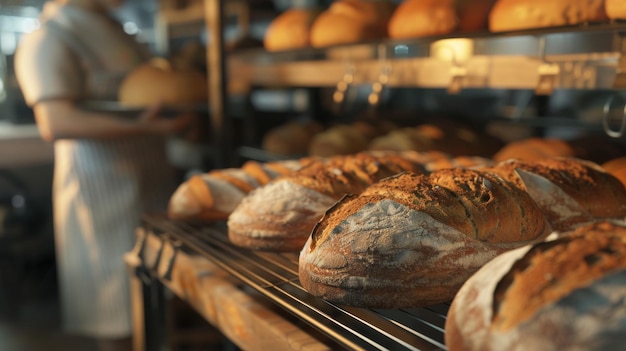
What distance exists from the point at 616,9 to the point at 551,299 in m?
0.84

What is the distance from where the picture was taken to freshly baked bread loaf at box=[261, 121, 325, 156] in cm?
229

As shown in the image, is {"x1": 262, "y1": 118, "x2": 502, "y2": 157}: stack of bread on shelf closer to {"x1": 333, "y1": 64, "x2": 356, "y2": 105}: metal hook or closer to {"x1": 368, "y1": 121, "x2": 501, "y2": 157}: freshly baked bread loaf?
{"x1": 368, "y1": 121, "x2": 501, "y2": 157}: freshly baked bread loaf

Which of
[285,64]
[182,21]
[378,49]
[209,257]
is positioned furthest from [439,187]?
[182,21]

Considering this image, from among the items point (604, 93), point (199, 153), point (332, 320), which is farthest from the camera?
point (199, 153)

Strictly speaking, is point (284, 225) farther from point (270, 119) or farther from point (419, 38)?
point (270, 119)

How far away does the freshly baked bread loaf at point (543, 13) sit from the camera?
Result: 1.28 meters

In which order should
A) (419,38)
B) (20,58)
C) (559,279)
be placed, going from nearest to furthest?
(559,279) < (419,38) < (20,58)

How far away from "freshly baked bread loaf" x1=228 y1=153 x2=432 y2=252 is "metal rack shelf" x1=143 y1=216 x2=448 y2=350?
40mm

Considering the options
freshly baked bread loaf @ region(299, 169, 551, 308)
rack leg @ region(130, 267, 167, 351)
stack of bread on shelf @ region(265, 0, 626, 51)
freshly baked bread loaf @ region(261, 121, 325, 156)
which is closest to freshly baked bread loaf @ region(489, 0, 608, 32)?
stack of bread on shelf @ region(265, 0, 626, 51)

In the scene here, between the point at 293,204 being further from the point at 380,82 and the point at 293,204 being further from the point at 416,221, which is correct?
the point at 380,82

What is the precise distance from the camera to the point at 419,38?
5.27 feet

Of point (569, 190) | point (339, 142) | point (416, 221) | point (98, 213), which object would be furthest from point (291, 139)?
point (416, 221)

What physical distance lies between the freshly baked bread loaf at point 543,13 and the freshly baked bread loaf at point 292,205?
20.9 inches

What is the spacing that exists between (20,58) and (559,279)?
2088mm
